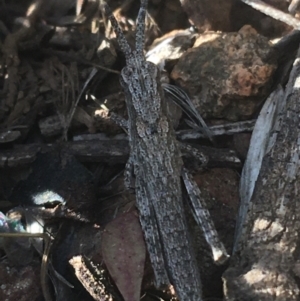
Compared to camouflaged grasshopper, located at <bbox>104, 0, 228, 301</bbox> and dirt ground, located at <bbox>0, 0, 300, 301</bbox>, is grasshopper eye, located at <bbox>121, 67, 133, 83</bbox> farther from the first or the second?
dirt ground, located at <bbox>0, 0, 300, 301</bbox>

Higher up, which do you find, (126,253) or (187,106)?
(187,106)

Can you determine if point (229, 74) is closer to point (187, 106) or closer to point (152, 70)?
point (187, 106)

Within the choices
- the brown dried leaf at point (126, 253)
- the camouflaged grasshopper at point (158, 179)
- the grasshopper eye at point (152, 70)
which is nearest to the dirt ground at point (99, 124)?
the brown dried leaf at point (126, 253)

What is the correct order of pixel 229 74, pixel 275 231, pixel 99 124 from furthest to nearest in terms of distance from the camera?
pixel 99 124
pixel 229 74
pixel 275 231

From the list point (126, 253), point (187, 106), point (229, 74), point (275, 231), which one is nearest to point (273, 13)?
point (229, 74)

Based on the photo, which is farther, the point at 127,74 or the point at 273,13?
the point at 273,13

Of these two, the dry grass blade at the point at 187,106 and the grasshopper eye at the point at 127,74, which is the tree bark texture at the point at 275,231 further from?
the grasshopper eye at the point at 127,74

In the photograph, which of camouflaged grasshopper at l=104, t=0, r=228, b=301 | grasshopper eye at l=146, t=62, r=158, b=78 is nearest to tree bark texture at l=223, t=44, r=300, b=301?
camouflaged grasshopper at l=104, t=0, r=228, b=301

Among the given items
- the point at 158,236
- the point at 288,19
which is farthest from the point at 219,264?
the point at 288,19
